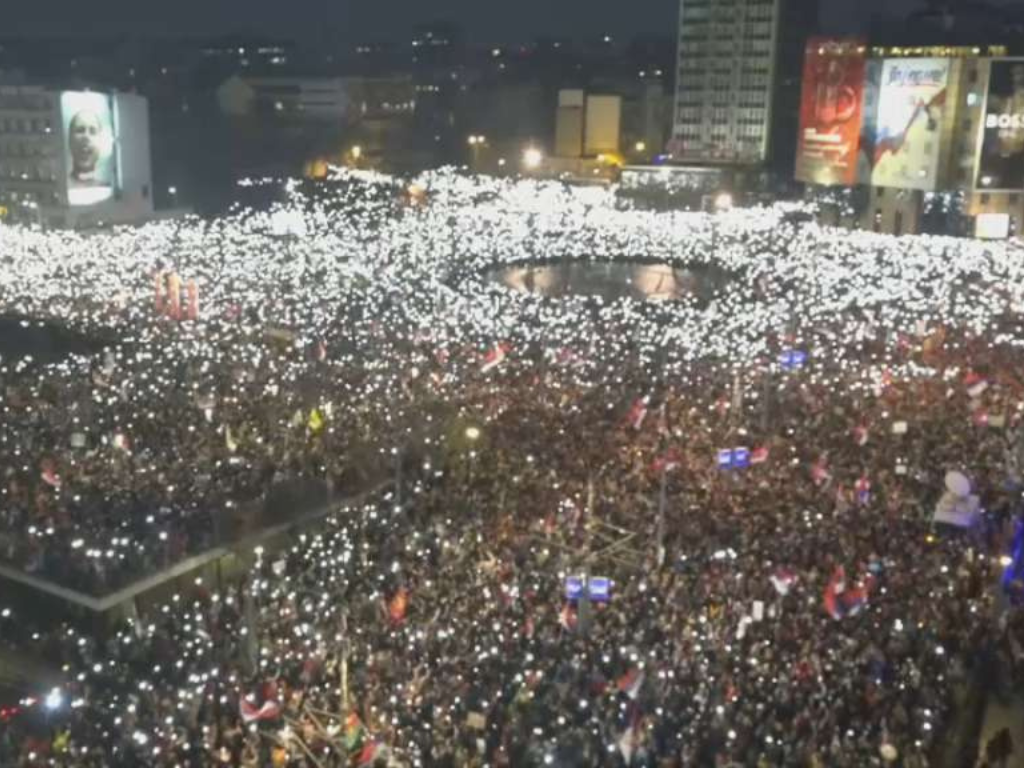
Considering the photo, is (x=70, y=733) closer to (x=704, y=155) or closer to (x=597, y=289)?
(x=597, y=289)

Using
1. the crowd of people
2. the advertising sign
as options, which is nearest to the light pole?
the advertising sign

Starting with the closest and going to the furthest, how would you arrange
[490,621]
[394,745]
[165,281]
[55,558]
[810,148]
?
[394,745], [490,621], [55,558], [165,281], [810,148]

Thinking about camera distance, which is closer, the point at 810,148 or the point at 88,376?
the point at 88,376

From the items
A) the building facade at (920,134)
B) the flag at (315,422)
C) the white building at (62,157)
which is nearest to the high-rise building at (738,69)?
the building facade at (920,134)

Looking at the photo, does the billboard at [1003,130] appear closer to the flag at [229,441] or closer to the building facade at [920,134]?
the building facade at [920,134]

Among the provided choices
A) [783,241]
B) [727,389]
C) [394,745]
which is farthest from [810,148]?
[394,745]

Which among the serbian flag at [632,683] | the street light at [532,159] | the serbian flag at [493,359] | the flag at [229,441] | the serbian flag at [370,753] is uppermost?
the street light at [532,159]

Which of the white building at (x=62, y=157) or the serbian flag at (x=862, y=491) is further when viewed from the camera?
the white building at (x=62, y=157)
